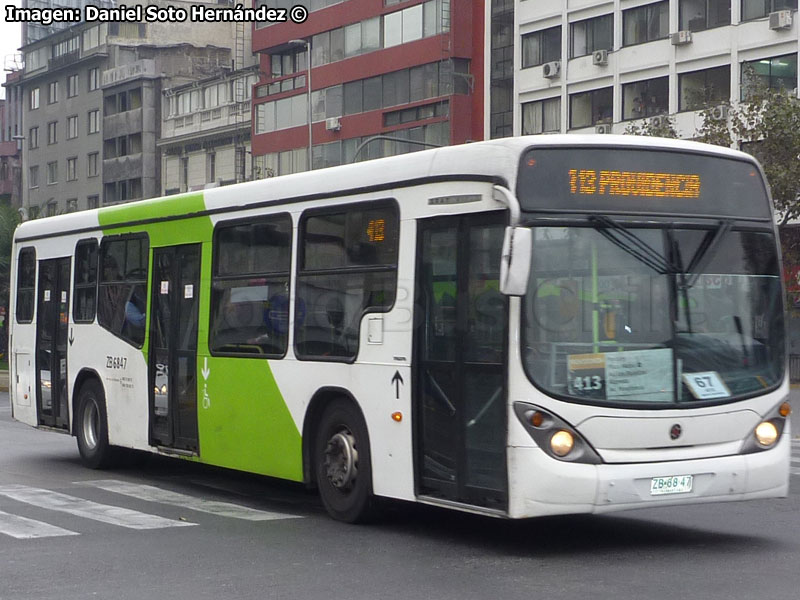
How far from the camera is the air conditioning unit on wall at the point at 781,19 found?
139ft

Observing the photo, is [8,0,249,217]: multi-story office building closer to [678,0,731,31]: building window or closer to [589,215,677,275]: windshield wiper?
[678,0,731,31]: building window

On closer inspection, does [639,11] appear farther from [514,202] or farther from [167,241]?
[514,202]

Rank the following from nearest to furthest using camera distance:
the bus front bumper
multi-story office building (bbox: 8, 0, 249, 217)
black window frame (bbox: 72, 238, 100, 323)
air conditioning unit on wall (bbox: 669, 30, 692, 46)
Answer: the bus front bumper → black window frame (bbox: 72, 238, 100, 323) → air conditioning unit on wall (bbox: 669, 30, 692, 46) → multi-story office building (bbox: 8, 0, 249, 217)

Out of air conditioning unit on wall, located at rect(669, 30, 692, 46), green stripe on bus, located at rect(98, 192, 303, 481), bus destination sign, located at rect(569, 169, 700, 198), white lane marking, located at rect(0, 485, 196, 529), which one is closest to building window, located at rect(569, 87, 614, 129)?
air conditioning unit on wall, located at rect(669, 30, 692, 46)

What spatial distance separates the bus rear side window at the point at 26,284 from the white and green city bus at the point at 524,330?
6050 mm

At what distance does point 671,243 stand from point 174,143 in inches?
2687

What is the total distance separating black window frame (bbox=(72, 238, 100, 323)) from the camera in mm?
15633

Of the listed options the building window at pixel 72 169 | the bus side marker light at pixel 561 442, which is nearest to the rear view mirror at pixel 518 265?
the bus side marker light at pixel 561 442

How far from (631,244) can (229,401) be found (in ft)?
15.1

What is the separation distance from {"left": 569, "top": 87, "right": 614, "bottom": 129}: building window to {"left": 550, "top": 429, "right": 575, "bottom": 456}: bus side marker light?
40.2m

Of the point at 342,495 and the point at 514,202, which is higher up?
the point at 514,202

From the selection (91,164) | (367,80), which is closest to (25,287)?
(367,80)

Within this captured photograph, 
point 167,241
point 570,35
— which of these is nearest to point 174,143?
point 570,35

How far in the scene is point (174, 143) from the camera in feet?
249
